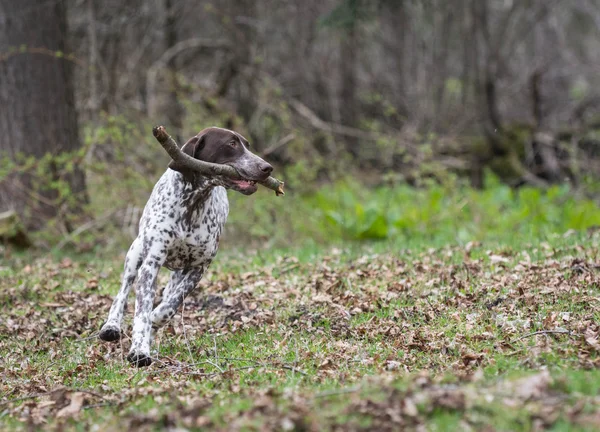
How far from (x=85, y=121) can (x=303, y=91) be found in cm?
769

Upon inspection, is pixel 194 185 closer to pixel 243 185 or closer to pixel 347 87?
pixel 243 185

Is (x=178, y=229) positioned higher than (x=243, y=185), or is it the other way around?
(x=243, y=185)

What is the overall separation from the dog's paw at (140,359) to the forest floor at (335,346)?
0.23ft

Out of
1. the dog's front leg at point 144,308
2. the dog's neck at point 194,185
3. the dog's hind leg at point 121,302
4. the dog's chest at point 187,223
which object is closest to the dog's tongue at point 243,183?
the dog's neck at point 194,185

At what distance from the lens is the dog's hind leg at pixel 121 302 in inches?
235

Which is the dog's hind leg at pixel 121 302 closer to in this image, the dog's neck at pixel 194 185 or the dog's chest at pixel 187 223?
the dog's chest at pixel 187 223

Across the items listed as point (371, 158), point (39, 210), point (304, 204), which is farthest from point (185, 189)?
Answer: point (371, 158)

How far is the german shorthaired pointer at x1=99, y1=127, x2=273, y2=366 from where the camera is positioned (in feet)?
18.8

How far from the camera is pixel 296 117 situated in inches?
622

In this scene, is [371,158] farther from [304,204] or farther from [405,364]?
[405,364]

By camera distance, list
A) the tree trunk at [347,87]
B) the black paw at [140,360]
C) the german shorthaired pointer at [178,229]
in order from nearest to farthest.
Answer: the black paw at [140,360], the german shorthaired pointer at [178,229], the tree trunk at [347,87]

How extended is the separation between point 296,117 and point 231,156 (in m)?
10.2

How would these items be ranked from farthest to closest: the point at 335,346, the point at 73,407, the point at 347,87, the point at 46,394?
the point at 347,87 < the point at 335,346 < the point at 46,394 < the point at 73,407

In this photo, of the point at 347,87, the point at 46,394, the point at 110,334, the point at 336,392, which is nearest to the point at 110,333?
the point at 110,334
